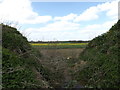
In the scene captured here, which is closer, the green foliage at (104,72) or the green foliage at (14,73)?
the green foliage at (14,73)

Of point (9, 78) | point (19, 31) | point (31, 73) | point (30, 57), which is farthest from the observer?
point (19, 31)

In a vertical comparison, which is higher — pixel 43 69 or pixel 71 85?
pixel 43 69

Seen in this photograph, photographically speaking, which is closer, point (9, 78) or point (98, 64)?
point (9, 78)

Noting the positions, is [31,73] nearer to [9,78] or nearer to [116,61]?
[9,78]

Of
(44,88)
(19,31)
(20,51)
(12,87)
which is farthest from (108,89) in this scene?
(19,31)

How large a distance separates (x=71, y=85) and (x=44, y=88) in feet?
5.72

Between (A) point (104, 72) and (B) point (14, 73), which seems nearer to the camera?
(B) point (14, 73)

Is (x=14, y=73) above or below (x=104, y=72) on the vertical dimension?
above

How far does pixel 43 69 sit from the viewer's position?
26.3ft

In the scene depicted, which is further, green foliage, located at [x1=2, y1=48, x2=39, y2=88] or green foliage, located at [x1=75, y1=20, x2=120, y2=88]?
green foliage, located at [x1=75, y1=20, x2=120, y2=88]

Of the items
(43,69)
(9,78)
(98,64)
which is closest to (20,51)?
(43,69)

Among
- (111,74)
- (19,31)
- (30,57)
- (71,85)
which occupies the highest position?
(19,31)

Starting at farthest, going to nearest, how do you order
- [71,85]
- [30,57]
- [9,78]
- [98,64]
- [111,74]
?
[98,64]
[30,57]
[71,85]
[111,74]
[9,78]

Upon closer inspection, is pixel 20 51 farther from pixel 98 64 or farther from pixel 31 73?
pixel 98 64
